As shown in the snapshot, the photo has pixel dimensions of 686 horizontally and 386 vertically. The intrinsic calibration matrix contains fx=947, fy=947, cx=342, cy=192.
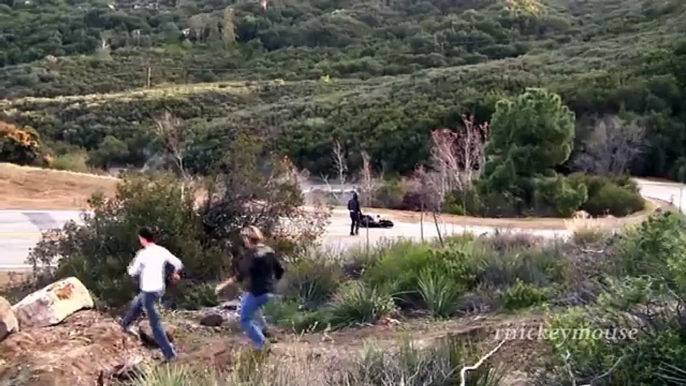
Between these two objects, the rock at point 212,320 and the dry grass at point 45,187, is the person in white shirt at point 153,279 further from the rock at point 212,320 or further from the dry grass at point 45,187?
the dry grass at point 45,187

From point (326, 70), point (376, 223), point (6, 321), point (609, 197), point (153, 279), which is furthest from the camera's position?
point (326, 70)

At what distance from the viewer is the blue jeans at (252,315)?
30.7 ft

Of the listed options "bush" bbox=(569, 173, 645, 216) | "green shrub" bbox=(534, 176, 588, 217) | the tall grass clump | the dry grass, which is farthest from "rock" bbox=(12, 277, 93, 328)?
"bush" bbox=(569, 173, 645, 216)

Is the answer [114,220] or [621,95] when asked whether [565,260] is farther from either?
[621,95]

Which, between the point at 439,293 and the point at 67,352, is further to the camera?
the point at 439,293

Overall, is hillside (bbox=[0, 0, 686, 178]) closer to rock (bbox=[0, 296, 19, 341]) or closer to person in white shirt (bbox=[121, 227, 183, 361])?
rock (bbox=[0, 296, 19, 341])

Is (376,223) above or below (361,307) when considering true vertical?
below

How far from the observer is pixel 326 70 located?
71.8 m

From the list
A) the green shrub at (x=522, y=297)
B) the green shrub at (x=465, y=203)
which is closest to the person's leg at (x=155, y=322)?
the green shrub at (x=522, y=297)

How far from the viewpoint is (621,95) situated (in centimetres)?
4959

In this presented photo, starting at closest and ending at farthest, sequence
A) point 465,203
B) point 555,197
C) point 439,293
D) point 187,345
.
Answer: point 187,345 < point 439,293 < point 555,197 < point 465,203

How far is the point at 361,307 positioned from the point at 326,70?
61.5 m

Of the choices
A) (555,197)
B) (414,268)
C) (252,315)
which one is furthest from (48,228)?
(252,315)

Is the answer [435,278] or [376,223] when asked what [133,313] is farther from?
[376,223]
